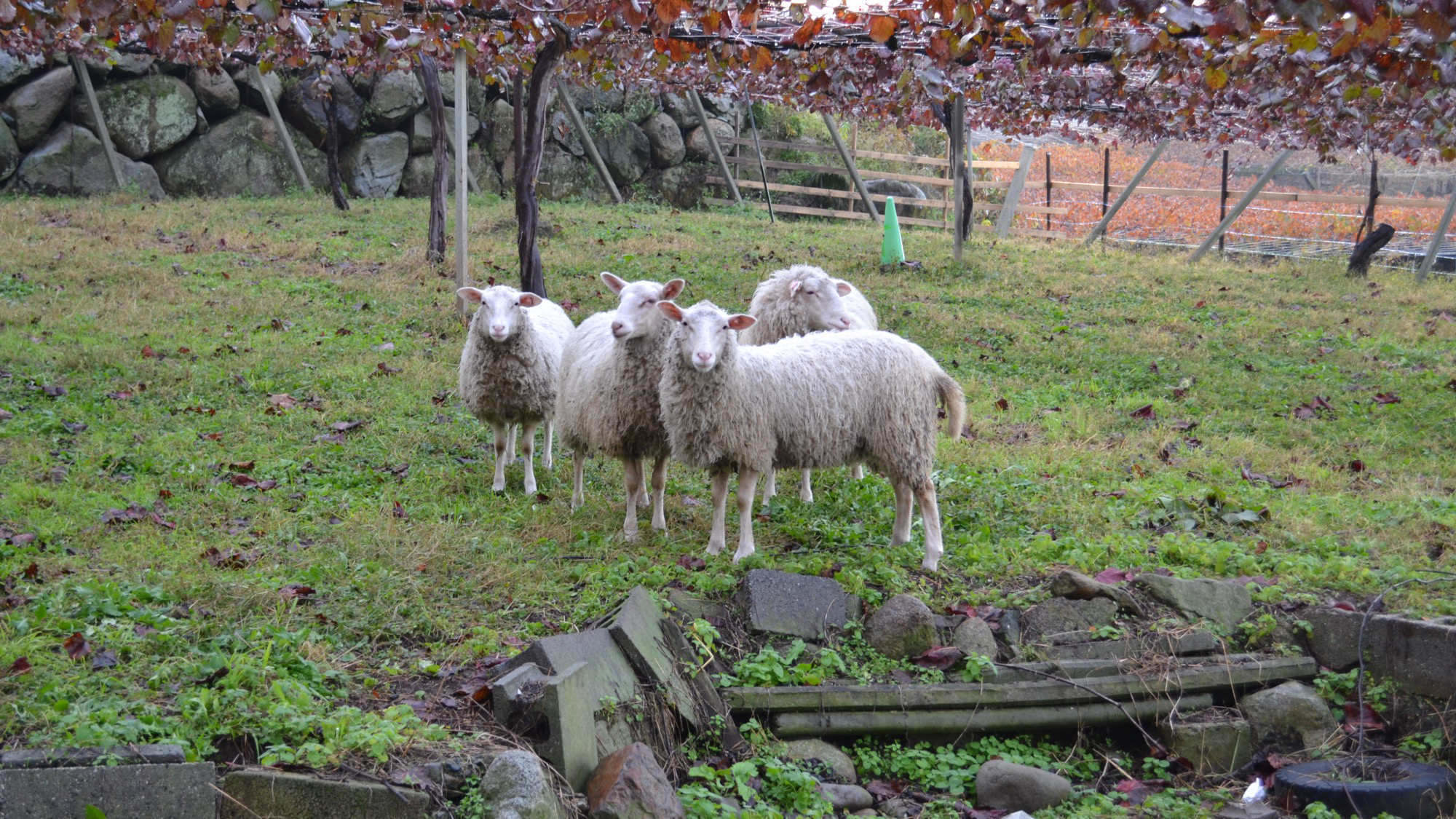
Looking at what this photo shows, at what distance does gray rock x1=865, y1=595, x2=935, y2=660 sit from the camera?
5.17 meters

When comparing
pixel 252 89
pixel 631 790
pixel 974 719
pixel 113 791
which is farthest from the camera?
pixel 252 89

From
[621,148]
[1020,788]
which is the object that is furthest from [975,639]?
[621,148]

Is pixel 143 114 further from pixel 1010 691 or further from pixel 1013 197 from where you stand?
pixel 1010 691

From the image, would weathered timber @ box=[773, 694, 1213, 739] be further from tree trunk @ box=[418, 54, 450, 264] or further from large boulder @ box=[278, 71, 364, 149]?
large boulder @ box=[278, 71, 364, 149]

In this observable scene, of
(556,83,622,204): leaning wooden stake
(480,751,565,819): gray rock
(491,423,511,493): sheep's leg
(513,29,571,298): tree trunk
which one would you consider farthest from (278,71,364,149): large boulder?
(480,751,565,819): gray rock

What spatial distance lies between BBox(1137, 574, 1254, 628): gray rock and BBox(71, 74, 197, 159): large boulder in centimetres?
1794

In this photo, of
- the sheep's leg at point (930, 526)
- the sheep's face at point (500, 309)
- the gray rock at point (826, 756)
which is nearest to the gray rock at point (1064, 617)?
the sheep's leg at point (930, 526)

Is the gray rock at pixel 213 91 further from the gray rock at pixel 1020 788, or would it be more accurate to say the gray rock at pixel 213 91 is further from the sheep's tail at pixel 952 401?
the gray rock at pixel 1020 788

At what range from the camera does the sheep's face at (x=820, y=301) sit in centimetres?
797

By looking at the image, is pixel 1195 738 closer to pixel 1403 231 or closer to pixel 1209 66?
pixel 1209 66

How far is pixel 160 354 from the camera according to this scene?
939 cm

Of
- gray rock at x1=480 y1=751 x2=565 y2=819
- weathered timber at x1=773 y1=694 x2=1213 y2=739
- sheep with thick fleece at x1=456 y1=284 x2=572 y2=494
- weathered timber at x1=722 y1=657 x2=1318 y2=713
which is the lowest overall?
weathered timber at x1=773 y1=694 x2=1213 y2=739

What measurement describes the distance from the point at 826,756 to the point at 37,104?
18.2 meters

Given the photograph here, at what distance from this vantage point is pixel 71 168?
17391 millimetres
